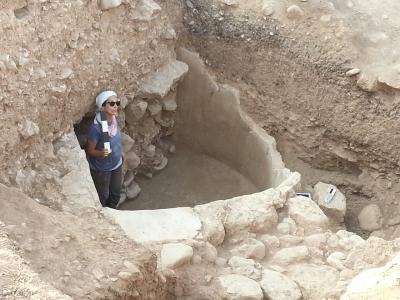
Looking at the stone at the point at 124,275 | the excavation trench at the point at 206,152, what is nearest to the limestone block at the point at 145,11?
the excavation trench at the point at 206,152

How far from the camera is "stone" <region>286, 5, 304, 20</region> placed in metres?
5.76

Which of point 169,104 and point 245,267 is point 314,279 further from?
point 169,104

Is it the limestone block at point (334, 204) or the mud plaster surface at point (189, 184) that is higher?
the limestone block at point (334, 204)

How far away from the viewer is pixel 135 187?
616 cm

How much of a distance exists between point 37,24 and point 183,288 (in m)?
1.97

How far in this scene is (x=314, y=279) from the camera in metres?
4.09

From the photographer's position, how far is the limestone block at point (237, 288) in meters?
3.85

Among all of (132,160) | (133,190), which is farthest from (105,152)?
(133,190)

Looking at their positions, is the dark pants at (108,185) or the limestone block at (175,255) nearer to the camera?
the limestone block at (175,255)

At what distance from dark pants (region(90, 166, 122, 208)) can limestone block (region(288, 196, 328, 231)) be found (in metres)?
1.40

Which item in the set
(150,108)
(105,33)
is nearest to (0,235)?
(105,33)

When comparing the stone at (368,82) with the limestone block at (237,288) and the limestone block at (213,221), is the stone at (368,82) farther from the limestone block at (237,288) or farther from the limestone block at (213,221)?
the limestone block at (237,288)

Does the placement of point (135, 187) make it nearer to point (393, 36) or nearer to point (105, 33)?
point (105, 33)

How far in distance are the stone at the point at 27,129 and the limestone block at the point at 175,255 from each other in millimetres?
1142
